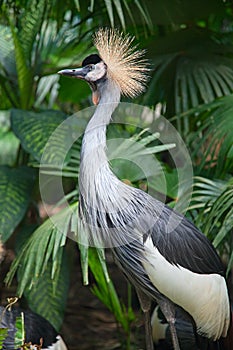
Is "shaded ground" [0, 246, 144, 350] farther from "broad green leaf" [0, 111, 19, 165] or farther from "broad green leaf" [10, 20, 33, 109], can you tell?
"broad green leaf" [10, 20, 33, 109]

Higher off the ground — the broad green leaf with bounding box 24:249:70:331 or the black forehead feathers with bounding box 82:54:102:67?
the black forehead feathers with bounding box 82:54:102:67

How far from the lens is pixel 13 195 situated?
3.22m

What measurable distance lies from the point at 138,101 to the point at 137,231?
Result: 1220 mm

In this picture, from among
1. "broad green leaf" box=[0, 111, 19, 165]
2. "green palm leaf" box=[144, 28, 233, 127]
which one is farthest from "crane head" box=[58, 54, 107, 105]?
"broad green leaf" box=[0, 111, 19, 165]

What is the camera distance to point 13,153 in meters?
3.86

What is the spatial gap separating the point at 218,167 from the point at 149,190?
0.29 m

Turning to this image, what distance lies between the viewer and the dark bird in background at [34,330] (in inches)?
109

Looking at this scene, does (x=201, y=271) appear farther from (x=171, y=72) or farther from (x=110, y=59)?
(x=171, y=72)

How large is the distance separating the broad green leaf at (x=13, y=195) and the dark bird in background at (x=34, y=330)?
1.17 ft

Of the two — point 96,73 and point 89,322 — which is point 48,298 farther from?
point 96,73

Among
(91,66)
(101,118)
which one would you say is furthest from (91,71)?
(101,118)

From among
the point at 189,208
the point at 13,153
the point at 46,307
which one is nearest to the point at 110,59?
the point at 189,208

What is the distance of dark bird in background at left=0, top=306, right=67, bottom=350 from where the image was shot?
109 inches

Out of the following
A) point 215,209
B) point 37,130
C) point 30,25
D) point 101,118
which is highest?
point 30,25
